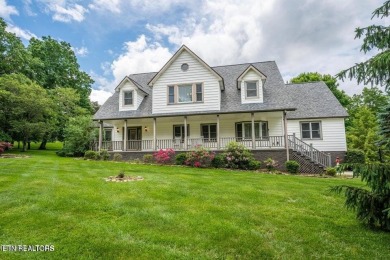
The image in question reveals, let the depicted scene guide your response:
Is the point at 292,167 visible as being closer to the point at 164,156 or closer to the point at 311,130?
the point at 311,130

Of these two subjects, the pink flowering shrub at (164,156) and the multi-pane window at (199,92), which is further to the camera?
the multi-pane window at (199,92)

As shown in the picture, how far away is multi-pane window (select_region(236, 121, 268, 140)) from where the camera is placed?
60.5ft

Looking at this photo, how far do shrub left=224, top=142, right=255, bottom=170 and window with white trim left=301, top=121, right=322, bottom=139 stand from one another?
20.8ft

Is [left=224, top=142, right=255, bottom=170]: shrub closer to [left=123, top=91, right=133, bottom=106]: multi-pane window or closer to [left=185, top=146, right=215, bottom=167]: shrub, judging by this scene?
[left=185, top=146, right=215, bottom=167]: shrub

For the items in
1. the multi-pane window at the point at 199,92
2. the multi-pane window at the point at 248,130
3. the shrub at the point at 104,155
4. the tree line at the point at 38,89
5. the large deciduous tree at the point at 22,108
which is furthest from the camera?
the tree line at the point at 38,89

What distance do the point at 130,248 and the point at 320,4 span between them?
517 inches

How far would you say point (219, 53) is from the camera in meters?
27.2

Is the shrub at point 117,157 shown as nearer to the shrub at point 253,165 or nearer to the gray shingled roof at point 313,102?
the shrub at point 253,165

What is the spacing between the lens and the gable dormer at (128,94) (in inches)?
766

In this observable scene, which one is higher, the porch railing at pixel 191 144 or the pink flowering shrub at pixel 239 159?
the porch railing at pixel 191 144

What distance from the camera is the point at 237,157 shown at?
14742mm

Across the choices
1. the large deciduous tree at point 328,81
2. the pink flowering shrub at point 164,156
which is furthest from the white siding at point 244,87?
the large deciduous tree at point 328,81

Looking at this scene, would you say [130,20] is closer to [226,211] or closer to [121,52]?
[121,52]

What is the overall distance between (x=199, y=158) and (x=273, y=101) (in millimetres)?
6822
